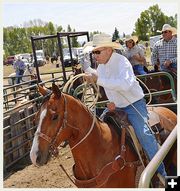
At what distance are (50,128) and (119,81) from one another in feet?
2.54

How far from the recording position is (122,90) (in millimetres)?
3502

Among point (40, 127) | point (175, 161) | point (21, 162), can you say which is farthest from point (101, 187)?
point (21, 162)

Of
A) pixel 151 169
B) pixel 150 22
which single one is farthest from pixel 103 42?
pixel 150 22

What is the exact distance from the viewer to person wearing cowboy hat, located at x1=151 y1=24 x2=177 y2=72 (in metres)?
7.18

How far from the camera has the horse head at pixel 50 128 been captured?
11.0 feet

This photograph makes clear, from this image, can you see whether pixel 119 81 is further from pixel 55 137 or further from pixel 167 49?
pixel 167 49

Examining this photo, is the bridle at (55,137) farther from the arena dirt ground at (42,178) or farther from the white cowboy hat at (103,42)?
the arena dirt ground at (42,178)

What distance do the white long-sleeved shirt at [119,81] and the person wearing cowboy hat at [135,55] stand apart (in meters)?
3.80

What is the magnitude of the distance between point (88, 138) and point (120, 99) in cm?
51

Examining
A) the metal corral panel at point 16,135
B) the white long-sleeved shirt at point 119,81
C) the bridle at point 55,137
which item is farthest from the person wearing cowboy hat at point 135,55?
the bridle at point 55,137

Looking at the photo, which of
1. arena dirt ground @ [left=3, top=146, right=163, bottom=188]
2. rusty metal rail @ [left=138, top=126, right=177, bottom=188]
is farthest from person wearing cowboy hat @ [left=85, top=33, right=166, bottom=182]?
arena dirt ground @ [left=3, top=146, right=163, bottom=188]

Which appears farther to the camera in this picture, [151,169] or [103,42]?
[103,42]

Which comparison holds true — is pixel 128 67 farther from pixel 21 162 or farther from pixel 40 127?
pixel 21 162

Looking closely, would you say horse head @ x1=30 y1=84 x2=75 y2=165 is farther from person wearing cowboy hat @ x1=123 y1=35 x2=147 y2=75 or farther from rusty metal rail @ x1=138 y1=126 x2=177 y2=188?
person wearing cowboy hat @ x1=123 y1=35 x2=147 y2=75
